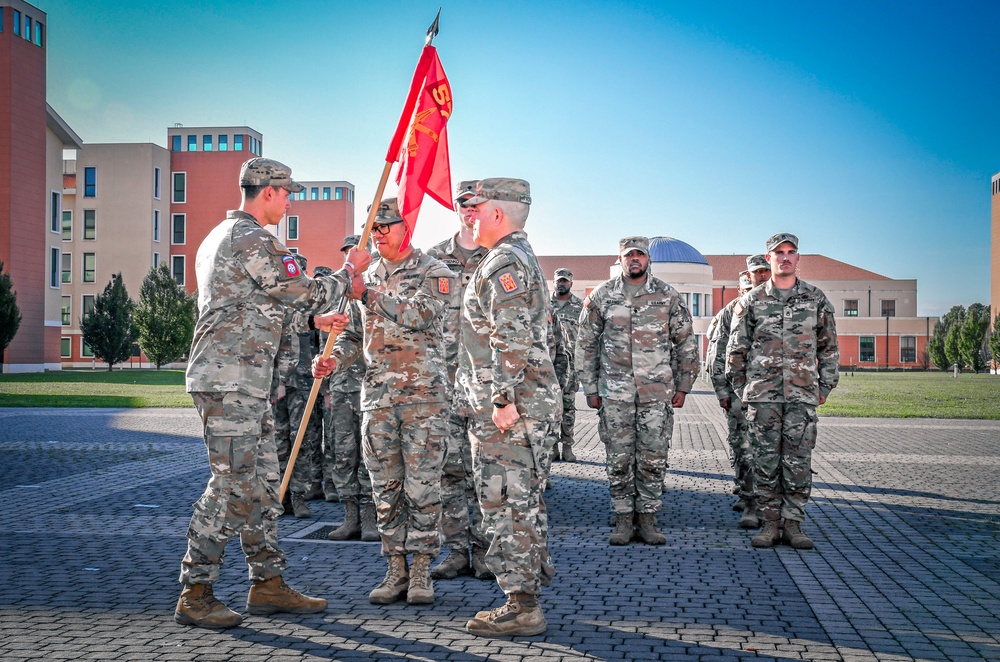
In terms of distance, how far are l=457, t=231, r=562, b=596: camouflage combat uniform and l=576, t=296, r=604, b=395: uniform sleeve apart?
2903 millimetres

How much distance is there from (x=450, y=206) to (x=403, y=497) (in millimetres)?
2873

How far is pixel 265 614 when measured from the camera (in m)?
5.52

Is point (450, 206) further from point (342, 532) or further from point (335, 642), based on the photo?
point (335, 642)

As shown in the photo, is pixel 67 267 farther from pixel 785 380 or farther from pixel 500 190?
pixel 500 190

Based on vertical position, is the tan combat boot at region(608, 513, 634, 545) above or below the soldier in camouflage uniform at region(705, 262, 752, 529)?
below

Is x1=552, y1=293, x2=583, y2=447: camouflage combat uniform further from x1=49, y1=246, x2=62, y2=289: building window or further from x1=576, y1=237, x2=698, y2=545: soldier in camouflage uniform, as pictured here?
x1=49, y1=246, x2=62, y2=289: building window

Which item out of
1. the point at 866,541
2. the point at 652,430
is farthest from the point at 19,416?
the point at 866,541

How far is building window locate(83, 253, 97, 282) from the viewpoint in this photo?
77.1m

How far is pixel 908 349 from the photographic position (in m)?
99.8

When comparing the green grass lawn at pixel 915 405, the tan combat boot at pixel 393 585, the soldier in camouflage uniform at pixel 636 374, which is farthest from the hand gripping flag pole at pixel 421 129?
the green grass lawn at pixel 915 405

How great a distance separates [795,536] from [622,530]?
1.40m

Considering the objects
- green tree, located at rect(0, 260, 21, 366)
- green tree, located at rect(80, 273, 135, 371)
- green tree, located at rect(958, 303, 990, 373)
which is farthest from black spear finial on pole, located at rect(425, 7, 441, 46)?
green tree, located at rect(958, 303, 990, 373)

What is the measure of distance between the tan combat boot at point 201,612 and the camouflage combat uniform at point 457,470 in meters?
1.80

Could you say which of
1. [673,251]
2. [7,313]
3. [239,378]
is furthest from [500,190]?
[673,251]
